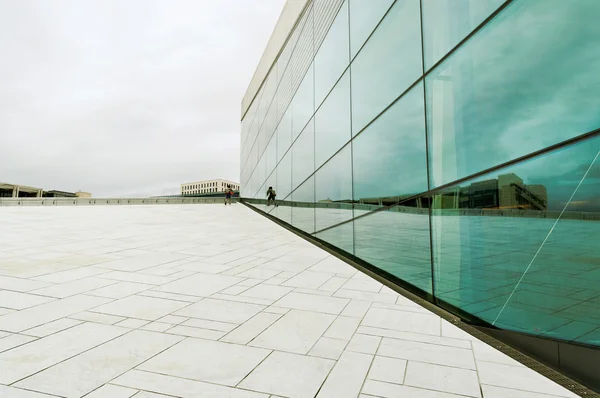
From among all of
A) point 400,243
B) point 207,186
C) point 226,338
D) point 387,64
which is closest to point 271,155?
point 387,64

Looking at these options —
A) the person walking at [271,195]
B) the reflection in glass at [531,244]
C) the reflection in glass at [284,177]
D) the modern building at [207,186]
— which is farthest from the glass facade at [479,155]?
the modern building at [207,186]

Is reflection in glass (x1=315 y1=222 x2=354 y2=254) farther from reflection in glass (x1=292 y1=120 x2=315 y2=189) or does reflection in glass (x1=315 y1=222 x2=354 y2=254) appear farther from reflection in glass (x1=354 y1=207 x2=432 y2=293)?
reflection in glass (x1=292 y1=120 x2=315 y2=189)

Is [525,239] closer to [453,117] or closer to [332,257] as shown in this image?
[453,117]

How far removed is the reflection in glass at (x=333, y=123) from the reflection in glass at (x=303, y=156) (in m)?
0.41

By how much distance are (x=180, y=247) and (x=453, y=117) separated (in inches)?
254

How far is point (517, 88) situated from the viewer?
3.22m

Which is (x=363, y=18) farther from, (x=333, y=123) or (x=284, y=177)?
(x=284, y=177)

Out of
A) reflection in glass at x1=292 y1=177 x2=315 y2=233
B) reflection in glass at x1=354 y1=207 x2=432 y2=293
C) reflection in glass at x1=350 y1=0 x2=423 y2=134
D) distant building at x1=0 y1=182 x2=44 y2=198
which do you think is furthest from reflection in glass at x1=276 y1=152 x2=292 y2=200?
distant building at x1=0 y1=182 x2=44 y2=198

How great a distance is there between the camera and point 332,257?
7.32 m

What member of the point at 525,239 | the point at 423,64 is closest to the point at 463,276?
the point at 525,239

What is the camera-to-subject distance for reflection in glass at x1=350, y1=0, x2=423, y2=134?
5016 millimetres

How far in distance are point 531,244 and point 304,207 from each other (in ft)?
24.9

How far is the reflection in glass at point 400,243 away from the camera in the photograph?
4.68 m

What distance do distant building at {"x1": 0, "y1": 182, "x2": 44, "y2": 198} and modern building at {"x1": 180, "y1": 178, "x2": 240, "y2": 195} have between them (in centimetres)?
5749
